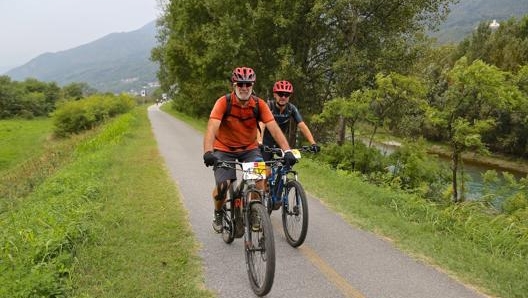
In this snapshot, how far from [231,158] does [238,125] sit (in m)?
0.45

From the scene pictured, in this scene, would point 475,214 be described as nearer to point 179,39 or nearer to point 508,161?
point 179,39

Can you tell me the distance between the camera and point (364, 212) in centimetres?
809

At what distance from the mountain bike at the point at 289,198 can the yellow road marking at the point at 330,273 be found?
0.60ft

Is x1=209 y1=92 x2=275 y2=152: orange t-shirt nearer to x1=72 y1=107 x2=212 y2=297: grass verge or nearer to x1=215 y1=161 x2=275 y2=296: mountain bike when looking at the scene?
x1=215 y1=161 x2=275 y2=296: mountain bike

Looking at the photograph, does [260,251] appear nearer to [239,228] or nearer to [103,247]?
[239,228]

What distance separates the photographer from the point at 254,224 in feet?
16.2

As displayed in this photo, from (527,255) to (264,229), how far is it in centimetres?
411

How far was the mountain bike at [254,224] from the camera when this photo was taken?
449 centimetres

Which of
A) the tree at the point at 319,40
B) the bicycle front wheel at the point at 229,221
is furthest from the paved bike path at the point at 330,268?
the tree at the point at 319,40

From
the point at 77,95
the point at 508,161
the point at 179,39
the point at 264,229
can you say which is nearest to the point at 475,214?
the point at 264,229

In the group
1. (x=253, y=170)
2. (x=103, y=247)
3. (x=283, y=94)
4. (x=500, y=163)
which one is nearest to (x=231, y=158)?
(x=253, y=170)

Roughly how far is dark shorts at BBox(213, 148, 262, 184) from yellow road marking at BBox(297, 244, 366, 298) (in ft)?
4.82

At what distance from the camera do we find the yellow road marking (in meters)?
4.85

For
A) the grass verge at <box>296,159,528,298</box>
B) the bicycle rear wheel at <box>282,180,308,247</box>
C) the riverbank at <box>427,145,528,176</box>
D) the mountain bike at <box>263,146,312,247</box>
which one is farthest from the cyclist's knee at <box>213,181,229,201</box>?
the riverbank at <box>427,145,528,176</box>
